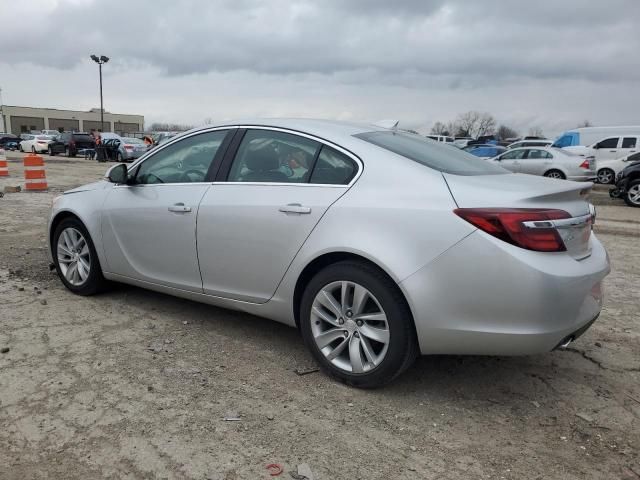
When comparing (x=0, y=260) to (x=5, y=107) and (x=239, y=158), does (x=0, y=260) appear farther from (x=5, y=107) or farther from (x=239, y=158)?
(x=5, y=107)

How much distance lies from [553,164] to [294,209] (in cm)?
1535

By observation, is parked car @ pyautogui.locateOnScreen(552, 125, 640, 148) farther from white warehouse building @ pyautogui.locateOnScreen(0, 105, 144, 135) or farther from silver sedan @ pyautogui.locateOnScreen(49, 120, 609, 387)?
white warehouse building @ pyautogui.locateOnScreen(0, 105, 144, 135)

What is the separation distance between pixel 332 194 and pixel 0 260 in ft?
15.0

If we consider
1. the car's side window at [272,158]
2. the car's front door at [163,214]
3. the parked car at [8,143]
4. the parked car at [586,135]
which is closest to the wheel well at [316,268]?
the car's side window at [272,158]

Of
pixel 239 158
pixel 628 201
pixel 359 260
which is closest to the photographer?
pixel 359 260

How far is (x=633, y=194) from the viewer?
43.4ft

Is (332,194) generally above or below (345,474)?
above

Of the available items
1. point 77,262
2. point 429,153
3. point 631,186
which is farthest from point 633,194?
point 77,262

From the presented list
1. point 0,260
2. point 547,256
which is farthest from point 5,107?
point 547,256

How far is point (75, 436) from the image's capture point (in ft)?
8.48

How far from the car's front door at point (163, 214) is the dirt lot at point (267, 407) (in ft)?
1.41

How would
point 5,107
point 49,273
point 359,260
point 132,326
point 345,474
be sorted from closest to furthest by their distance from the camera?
point 345,474 < point 359,260 < point 132,326 < point 49,273 < point 5,107

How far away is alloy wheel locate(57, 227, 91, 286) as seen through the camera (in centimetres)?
461

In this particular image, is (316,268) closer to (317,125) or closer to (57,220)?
(317,125)
